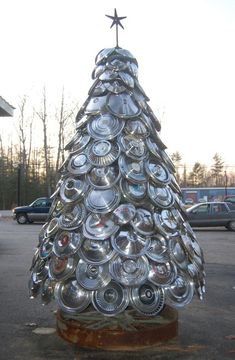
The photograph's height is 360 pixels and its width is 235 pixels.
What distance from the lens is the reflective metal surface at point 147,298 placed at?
493 cm

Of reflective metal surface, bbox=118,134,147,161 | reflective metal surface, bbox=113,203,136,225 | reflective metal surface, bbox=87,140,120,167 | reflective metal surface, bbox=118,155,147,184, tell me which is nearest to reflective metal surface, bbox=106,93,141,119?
reflective metal surface, bbox=118,134,147,161

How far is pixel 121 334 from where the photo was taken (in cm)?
491

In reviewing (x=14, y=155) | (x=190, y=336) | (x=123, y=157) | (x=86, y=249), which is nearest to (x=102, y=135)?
(x=123, y=157)

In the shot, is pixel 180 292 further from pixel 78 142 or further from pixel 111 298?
pixel 78 142

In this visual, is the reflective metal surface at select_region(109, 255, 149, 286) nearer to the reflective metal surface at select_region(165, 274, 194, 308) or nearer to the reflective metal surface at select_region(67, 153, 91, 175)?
the reflective metal surface at select_region(165, 274, 194, 308)

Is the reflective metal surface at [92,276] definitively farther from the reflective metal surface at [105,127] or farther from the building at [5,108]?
the building at [5,108]

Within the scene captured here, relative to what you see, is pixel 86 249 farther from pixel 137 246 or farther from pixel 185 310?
pixel 185 310

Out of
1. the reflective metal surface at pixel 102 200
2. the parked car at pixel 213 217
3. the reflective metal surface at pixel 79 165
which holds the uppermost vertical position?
the reflective metal surface at pixel 79 165

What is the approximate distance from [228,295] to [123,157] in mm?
4062

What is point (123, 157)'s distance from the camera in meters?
5.29

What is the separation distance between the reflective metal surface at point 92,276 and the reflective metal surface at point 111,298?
7 cm

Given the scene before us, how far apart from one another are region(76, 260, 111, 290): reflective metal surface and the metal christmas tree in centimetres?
1

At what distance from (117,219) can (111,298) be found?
80cm

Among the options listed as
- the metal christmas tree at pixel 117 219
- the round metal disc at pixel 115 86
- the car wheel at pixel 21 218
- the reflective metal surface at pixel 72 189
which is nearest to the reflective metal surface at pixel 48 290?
the metal christmas tree at pixel 117 219
